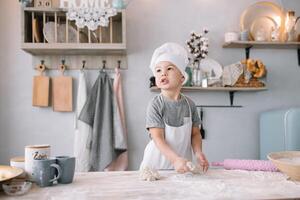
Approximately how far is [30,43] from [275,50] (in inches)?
74.7

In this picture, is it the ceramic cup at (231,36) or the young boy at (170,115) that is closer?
the young boy at (170,115)

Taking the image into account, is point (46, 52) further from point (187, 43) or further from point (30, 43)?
point (187, 43)

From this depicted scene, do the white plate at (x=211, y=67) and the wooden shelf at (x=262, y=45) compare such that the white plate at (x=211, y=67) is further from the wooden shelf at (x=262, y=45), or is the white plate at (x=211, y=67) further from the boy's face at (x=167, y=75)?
the boy's face at (x=167, y=75)

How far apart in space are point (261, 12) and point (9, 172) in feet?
7.48

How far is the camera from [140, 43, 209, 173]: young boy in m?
1.29

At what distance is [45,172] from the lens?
875 mm

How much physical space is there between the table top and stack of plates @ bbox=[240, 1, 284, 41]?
1.72 metres

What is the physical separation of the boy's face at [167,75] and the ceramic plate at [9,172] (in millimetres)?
635

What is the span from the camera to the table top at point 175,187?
0.78 m

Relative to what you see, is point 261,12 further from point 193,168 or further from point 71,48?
point 193,168

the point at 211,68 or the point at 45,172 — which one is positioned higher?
the point at 211,68

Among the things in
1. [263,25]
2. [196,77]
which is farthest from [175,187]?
[263,25]

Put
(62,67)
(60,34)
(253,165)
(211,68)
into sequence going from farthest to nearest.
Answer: (211,68)
(62,67)
(60,34)
(253,165)

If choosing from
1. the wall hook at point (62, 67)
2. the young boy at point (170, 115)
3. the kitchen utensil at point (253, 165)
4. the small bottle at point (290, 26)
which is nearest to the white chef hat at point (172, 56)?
the young boy at point (170, 115)
